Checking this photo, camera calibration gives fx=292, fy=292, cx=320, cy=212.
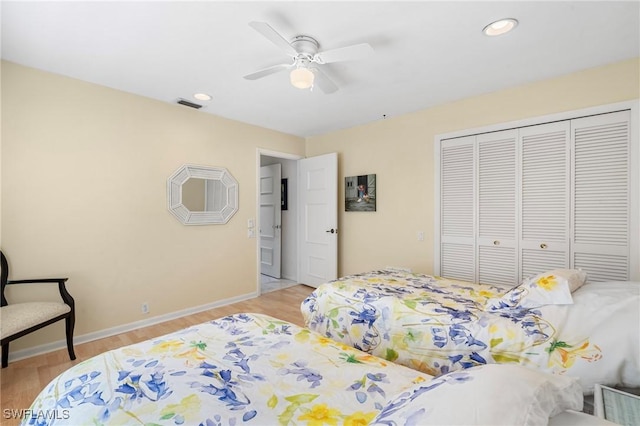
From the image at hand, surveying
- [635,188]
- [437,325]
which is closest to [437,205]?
[635,188]

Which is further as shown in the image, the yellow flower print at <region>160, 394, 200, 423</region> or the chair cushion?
the chair cushion

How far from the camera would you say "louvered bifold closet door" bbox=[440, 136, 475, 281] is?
316cm

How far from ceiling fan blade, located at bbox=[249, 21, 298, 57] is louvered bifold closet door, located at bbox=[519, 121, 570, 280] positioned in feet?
7.84

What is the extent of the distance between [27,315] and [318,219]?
325 cm

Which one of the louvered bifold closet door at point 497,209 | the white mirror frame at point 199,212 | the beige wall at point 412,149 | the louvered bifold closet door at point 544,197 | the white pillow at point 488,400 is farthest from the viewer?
the white mirror frame at point 199,212

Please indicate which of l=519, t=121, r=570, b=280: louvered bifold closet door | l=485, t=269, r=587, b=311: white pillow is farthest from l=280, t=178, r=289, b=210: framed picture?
l=485, t=269, r=587, b=311: white pillow

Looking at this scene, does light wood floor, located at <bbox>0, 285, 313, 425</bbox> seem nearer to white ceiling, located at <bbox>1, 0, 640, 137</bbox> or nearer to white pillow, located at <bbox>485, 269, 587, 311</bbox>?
white pillow, located at <bbox>485, 269, 587, 311</bbox>

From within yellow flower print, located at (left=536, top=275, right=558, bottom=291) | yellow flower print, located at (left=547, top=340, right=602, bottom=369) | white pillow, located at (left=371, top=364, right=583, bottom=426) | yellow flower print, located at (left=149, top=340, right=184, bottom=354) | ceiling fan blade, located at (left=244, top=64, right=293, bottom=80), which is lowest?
yellow flower print, located at (left=547, top=340, right=602, bottom=369)

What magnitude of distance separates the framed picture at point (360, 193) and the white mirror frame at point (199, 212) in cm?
159

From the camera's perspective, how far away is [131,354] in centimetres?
123

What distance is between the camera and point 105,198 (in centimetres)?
287

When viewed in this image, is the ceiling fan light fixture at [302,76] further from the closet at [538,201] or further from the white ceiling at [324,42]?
the closet at [538,201]

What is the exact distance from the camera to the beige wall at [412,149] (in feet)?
8.27

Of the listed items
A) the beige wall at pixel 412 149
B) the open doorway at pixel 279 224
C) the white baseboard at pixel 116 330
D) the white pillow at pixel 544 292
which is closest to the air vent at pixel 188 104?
the open doorway at pixel 279 224
